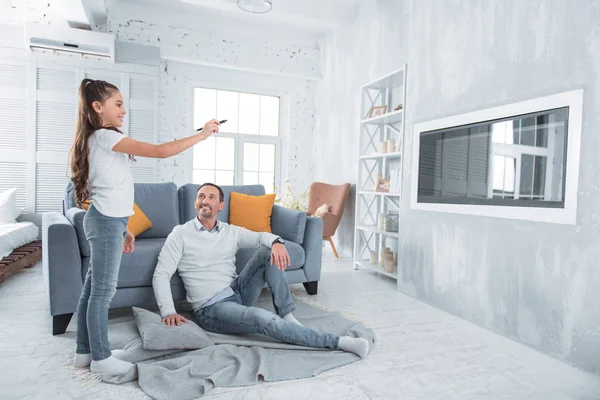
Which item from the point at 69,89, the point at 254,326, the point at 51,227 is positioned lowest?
the point at 254,326

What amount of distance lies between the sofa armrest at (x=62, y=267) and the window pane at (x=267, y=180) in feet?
12.4

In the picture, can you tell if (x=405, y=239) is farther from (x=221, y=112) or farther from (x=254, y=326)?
(x=221, y=112)

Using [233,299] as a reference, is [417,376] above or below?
below

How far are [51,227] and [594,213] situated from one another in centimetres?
274

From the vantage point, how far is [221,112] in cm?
583

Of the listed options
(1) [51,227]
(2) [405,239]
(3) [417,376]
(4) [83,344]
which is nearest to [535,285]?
(3) [417,376]

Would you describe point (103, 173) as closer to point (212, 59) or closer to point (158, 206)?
point (158, 206)

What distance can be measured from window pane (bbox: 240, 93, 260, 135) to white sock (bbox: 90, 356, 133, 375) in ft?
14.5

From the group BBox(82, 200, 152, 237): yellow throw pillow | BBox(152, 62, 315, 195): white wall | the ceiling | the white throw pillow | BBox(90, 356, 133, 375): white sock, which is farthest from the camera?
BBox(152, 62, 315, 195): white wall

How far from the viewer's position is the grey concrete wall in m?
2.02

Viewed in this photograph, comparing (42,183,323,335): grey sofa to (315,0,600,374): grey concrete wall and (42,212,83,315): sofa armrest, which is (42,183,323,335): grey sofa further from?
(315,0,600,374): grey concrete wall

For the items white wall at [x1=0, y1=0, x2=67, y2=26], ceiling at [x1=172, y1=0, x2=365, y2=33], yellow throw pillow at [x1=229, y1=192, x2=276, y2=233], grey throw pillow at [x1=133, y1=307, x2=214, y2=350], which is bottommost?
grey throw pillow at [x1=133, y1=307, x2=214, y2=350]

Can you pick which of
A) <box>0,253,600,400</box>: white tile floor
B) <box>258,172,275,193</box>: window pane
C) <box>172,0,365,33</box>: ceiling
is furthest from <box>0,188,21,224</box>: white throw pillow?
<box>258,172,275,193</box>: window pane

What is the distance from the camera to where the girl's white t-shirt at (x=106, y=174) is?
1.67m
